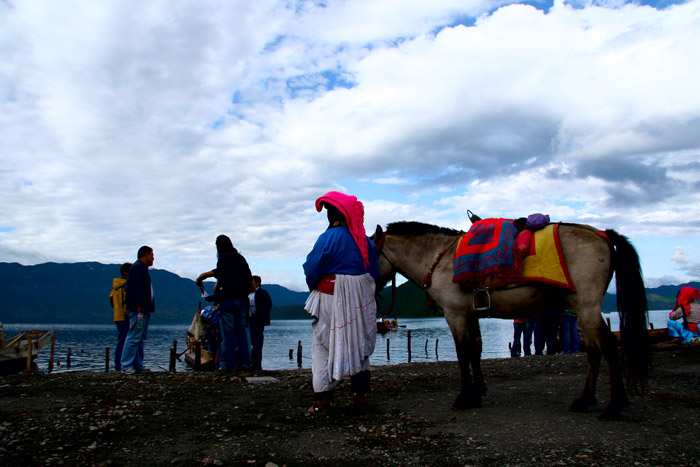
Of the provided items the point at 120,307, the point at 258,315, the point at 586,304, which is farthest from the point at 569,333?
the point at 120,307

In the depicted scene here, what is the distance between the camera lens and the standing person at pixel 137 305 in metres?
8.88

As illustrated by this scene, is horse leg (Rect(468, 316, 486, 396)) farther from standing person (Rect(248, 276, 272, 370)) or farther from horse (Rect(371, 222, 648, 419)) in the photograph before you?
standing person (Rect(248, 276, 272, 370))

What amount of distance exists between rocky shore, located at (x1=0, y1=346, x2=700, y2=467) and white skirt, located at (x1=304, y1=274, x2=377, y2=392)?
1.67 feet

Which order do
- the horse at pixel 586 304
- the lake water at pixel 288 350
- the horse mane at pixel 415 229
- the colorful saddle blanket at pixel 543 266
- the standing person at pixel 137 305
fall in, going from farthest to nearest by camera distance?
the lake water at pixel 288 350 → the standing person at pixel 137 305 → the horse mane at pixel 415 229 → the colorful saddle blanket at pixel 543 266 → the horse at pixel 586 304

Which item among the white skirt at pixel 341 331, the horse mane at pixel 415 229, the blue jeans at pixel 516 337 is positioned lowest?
the blue jeans at pixel 516 337

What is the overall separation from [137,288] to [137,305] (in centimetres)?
35

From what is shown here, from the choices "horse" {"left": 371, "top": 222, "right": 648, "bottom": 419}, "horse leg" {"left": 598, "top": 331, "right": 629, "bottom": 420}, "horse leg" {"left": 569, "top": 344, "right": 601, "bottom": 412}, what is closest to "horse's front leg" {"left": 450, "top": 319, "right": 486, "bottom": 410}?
"horse" {"left": 371, "top": 222, "right": 648, "bottom": 419}

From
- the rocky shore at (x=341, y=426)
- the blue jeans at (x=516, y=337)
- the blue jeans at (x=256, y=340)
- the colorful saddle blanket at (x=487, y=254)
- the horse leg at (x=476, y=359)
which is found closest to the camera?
the rocky shore at (x=341, y=426)

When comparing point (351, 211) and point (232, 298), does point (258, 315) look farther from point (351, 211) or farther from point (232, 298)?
point (351, 211)

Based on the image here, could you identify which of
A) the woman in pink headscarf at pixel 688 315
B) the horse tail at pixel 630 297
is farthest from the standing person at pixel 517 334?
the horse tail at pixel 630 297

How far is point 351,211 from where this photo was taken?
5.21m

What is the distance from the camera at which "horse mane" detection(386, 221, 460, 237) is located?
605 cm

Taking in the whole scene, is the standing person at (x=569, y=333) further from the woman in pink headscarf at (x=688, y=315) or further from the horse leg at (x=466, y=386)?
the horse leg at (x=466, y=386)

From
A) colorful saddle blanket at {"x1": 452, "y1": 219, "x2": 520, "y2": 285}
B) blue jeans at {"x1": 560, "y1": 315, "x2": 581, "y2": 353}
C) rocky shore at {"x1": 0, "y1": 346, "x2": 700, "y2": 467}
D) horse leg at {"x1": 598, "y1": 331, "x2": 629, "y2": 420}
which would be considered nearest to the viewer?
rocky shore at {"x1": 0, "y1": 346, "x2": 700, "y2": 467}
